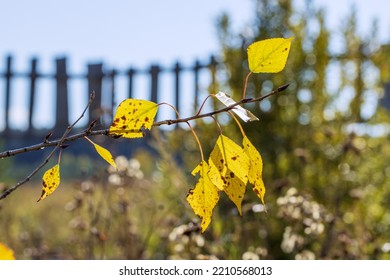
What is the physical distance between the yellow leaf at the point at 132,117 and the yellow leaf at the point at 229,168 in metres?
0.08

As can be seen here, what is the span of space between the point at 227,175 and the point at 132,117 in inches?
5.0

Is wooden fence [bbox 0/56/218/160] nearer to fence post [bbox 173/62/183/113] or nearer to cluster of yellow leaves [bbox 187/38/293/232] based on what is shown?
fence post [bbox 173/62/183/113]

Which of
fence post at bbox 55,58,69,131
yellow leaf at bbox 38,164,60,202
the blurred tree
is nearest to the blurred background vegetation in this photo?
the blurred tree

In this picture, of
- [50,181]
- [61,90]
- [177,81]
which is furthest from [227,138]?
[61,90]

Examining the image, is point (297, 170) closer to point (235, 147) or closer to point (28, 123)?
point (235, 147)

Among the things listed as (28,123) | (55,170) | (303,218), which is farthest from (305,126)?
(28,123)

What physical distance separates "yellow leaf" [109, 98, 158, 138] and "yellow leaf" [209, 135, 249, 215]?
0.08 meters

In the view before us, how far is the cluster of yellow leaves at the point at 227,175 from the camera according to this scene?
739 millimetres

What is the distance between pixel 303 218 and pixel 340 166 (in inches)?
46.7

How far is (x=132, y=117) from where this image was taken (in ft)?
2.40

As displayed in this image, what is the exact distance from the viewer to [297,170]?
3.70m

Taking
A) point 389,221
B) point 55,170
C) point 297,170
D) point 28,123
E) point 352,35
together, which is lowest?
point 28,123

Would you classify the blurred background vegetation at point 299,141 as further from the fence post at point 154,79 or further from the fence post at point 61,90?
the fence post at point 61,90

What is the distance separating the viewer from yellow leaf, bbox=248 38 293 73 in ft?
2.40
